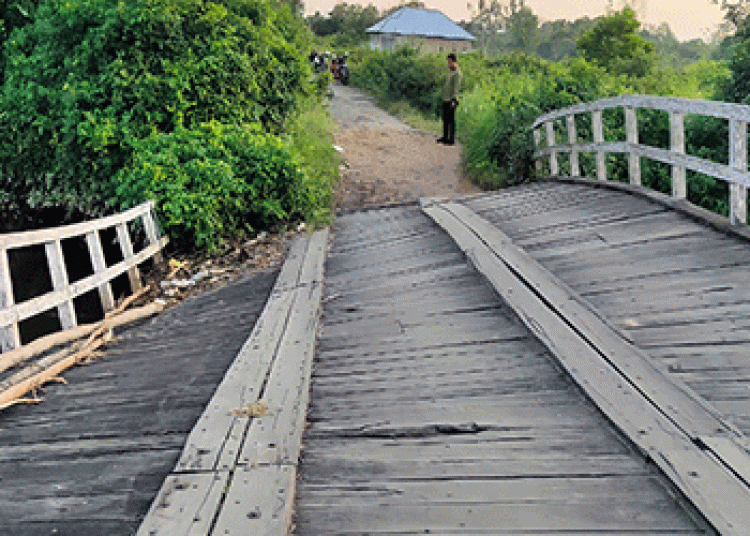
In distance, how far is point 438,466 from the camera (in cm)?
289

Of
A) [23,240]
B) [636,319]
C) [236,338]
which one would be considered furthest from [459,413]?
[23,240]

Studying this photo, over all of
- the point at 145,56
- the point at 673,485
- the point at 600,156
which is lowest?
the point at 673,485

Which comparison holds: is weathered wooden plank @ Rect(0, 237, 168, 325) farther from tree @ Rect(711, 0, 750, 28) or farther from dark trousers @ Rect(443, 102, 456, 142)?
tree @ Rect(711, 0, 750, 28)

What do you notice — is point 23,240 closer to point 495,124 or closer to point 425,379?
point 425,379

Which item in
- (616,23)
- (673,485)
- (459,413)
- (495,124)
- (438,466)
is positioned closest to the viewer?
(673,485)

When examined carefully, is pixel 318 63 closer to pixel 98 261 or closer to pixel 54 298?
pixel 98 261

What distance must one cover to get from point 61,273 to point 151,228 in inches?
97.0

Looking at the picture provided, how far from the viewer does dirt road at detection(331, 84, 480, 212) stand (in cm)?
1215

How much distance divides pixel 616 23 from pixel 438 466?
121 ft

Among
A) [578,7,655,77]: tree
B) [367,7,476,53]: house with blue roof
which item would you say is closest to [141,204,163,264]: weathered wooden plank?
[578,7,655,77]: tree

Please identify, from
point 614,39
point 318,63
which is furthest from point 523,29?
point 318,63

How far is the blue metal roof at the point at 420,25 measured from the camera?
181 feet

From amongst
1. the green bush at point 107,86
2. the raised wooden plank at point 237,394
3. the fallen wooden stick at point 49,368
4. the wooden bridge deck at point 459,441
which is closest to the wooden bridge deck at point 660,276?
the wooden bridge deck at point 459,441

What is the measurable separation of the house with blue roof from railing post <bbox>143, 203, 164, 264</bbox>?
47.9m
